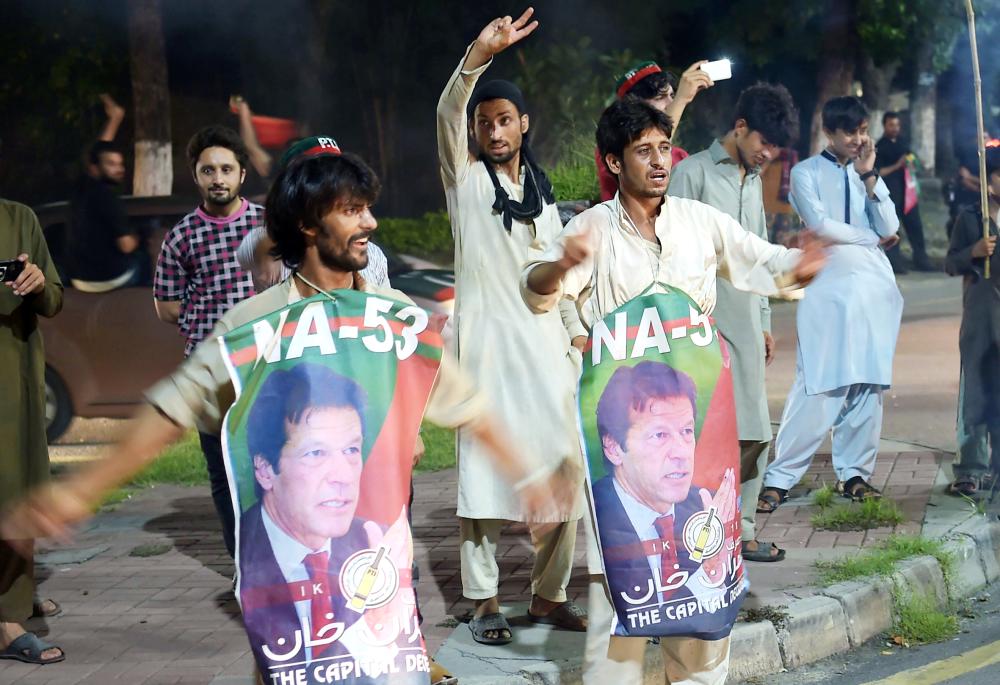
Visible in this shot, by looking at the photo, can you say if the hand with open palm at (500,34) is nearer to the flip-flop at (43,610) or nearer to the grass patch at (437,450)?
the flip-flop at (43,610)

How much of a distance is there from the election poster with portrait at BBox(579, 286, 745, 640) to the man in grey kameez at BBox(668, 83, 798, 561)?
191 centimetres

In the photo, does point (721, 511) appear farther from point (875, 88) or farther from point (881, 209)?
point (875, 88)

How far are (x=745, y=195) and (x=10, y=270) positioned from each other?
292cm

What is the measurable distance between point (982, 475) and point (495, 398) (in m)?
3.00

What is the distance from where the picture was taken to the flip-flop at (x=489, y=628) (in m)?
5.12

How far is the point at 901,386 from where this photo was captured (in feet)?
35.4

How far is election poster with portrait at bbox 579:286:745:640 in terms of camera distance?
156 inches

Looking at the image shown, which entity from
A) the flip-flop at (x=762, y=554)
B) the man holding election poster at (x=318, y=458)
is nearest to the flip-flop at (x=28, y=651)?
the man holding election poster at (x=318, y=458)

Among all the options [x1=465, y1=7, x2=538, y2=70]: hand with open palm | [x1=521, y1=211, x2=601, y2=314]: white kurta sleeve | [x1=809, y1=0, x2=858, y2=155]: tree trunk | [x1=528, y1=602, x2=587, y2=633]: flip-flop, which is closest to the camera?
[x1=521, y1=211, x2=601, y2=314]: white kurta sleeve

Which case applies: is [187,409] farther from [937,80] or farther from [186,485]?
[937,80]

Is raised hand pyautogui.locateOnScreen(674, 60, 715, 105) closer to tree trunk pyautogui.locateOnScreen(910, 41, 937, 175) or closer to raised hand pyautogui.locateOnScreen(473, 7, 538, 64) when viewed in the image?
raised hand pyautogui.locateOnScreen(473, 7, 538, 64)

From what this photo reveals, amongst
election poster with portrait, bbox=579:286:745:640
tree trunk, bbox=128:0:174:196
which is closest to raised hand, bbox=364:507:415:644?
election poster with portrait, bbox=579:286:745:640

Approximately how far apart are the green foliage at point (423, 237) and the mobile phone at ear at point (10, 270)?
10840 millimetres

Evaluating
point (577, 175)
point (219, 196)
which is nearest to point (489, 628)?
point (219, 196)
